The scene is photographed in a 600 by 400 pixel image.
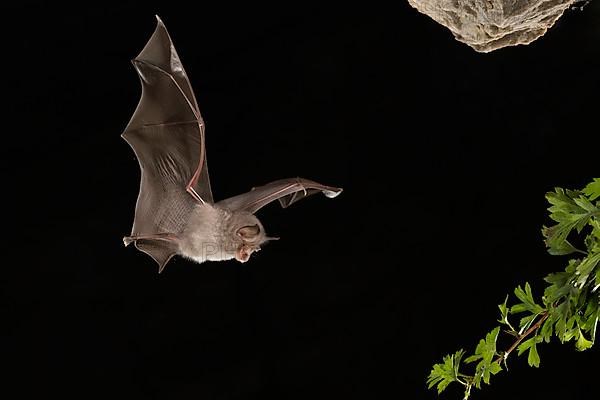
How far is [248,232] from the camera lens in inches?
70.2

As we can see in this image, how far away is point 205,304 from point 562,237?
1.07m

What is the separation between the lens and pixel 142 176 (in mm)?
1947

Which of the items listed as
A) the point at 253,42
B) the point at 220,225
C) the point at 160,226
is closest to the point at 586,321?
the point at 220,225

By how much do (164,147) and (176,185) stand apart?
0.31ft

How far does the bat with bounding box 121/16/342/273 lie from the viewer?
1.83 m

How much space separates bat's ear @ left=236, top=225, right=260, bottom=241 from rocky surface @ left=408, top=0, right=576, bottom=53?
55cm

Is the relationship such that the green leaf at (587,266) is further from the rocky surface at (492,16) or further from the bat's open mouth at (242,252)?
the bat's open mouth at (242,252)

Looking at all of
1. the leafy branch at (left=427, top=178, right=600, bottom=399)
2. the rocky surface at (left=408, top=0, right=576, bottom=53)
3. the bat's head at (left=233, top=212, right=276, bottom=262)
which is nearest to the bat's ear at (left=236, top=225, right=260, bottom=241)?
the bat's head at (left=233, top=212, right=276, bottom=262)

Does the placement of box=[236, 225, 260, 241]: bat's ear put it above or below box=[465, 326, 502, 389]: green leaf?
above

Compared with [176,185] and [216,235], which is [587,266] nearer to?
[216,235]

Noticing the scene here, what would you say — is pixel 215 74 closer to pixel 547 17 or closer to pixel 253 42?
pixel 253 42

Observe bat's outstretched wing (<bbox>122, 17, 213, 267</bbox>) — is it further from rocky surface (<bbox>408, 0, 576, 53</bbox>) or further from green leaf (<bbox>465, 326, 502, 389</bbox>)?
green leaf (<bbox>465, 326, 502, 389</bbox>)

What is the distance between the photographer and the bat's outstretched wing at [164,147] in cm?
188

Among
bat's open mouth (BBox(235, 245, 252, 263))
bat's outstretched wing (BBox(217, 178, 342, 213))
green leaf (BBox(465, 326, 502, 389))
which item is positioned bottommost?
green leaf (BBox(465, 326, 502, 389))
